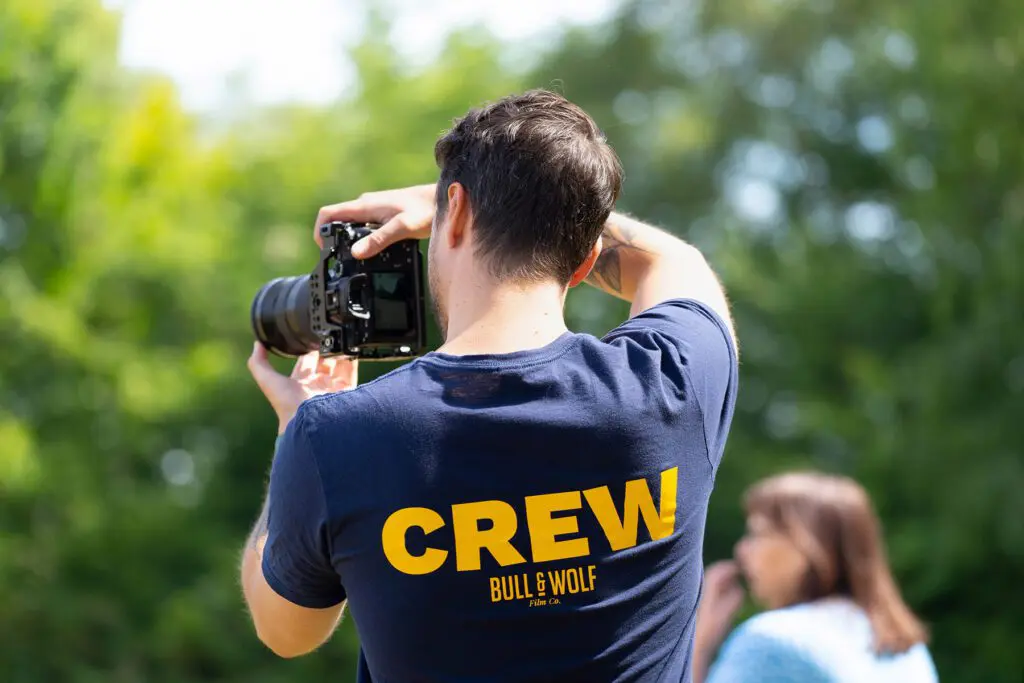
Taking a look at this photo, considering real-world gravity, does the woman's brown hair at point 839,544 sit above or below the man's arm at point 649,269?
below

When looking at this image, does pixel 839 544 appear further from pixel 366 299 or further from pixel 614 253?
pixel 366 299

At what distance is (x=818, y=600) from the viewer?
9.58 feet

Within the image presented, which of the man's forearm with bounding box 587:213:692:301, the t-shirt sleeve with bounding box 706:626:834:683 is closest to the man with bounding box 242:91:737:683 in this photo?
the man's forearm with bounding box 587:213:692:301

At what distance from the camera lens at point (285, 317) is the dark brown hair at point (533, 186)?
1.31 ft

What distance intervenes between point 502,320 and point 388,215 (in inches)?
13.8

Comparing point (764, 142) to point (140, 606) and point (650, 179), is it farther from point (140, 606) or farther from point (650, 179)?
point (140, 606)

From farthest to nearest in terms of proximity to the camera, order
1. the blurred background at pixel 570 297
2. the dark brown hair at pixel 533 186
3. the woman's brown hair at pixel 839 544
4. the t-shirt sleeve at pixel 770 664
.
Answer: the blurred background at pixel 570 297 → the woman's brown hair at pixel 839 544 → the t-shirt sleeve at pixel 770 664 → the dark brown hair at pixel 533 186

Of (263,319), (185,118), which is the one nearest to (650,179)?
(185,118)

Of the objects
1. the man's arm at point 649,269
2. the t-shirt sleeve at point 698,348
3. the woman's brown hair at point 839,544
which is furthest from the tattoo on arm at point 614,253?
the woman's brown hair at point 839,544

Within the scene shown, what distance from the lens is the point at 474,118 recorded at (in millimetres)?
1563

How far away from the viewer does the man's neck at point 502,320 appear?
1482 mm

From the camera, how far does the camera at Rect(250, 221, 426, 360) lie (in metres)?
1.74

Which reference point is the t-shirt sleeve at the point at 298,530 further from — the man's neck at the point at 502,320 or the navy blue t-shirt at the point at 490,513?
the man's neck at the point at 502,320

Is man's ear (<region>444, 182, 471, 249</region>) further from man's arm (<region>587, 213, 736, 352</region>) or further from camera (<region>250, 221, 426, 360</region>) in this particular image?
man's arm (<region>587, 213, 736, 352</region>)
